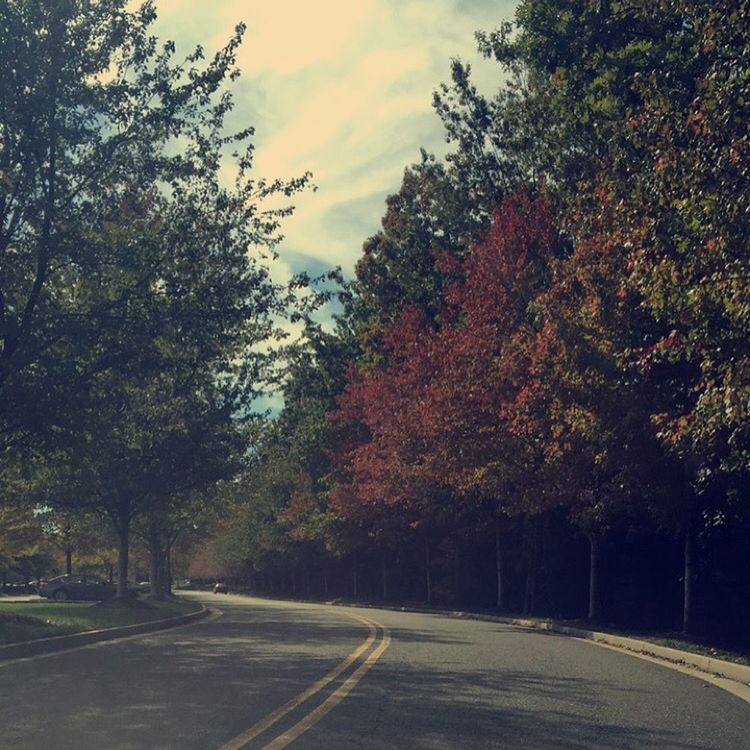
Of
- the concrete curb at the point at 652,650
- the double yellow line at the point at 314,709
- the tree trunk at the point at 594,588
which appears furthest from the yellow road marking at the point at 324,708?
the tree trunk at the point at 594,588

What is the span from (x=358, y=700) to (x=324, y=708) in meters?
0.73

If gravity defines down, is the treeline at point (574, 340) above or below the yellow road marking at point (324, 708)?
above

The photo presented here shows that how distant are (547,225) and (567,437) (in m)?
8.64

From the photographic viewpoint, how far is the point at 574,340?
1819cm

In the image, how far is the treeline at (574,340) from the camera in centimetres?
1247

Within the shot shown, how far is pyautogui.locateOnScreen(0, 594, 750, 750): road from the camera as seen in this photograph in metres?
8.42

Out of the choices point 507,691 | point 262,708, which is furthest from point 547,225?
point 262,708

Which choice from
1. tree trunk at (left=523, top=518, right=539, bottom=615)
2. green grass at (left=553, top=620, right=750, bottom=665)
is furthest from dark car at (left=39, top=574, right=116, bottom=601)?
green grass at (left=553, top=620, right=750, bottom=665)

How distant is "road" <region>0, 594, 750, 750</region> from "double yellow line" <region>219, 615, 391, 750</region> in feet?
0.05

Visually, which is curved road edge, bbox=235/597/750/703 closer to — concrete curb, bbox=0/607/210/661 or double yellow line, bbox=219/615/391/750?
double yellow line, bbox=219/615/391/750

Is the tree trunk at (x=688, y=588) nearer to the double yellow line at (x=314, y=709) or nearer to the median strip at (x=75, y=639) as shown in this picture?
the double yellow line at (x=314, y=709)

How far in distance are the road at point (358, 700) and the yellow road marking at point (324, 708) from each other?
2 cm

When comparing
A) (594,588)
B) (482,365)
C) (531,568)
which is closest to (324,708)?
(482,365)

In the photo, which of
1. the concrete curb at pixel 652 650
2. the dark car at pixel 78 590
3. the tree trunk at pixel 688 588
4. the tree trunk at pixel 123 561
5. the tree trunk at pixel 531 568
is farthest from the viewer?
the dark car at pixel 78 590
